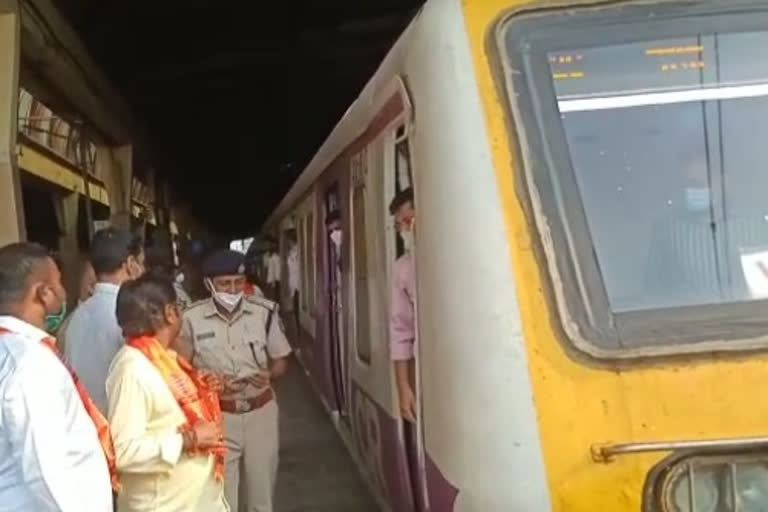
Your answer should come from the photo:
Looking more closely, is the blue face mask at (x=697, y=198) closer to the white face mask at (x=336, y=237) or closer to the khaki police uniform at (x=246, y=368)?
the khaki police uniform at (x=246, y=368)

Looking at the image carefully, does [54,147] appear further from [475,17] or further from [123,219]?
[475,17]

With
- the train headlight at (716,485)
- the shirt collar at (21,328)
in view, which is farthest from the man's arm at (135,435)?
the train headlight at (716,485)

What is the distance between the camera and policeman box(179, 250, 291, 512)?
6.13 metres

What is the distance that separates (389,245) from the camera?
5.35m

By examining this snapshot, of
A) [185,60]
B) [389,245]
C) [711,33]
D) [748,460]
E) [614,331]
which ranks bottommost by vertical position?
[748,460]

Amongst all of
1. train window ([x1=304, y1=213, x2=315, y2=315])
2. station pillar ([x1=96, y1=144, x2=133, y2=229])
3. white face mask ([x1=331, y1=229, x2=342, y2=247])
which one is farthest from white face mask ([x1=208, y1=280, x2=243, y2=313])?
station pillar ([x1=96, y1=144, x2=133, y2=229])

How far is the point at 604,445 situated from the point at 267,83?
657 inches

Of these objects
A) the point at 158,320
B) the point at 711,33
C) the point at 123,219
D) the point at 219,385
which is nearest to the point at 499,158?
the point at 711,33

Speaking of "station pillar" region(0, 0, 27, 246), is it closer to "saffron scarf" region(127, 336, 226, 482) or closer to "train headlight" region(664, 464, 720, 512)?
"saffron scarf" region(127, 336, 226, 482)

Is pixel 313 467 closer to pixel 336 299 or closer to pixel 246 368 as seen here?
pixel 336 299

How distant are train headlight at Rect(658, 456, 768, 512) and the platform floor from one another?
4904 mm

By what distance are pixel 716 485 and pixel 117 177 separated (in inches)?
475

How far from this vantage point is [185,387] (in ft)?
14.3

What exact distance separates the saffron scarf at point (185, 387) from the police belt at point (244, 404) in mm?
1662
